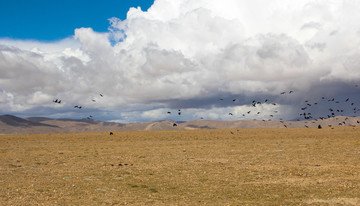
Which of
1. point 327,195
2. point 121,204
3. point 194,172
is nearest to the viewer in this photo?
point 121,204

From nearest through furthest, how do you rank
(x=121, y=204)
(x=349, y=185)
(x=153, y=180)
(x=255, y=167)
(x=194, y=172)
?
1. (x=121, y=204)
2. (x=349, y=185)
3. (x=153, y=180)
4. (x=194, y=172)
5. (x=255, y=167)

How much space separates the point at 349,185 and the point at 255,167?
8392 millimetres

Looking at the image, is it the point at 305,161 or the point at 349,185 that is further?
the point at 305,161

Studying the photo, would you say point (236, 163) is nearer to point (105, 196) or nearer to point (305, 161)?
point (305, 161)

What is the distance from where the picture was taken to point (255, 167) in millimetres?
26750

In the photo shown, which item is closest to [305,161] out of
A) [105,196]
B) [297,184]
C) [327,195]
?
[297,184]

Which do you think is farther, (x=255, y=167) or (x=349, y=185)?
(x=255, y=167)

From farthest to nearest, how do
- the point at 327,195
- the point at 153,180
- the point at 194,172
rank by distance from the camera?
the point at 194,172 < the point at 153,180 < the point at 327,195

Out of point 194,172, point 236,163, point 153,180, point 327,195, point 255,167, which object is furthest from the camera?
point 236,163

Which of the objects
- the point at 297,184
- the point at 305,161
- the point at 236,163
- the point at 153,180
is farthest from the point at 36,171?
the point at 305,161

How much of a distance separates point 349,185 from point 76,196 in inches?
573

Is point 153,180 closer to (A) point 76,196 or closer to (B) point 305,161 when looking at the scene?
(A) point 76,196

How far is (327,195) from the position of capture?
672 inches

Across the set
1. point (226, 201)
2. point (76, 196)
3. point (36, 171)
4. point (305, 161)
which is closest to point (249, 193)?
point (226, 201)
